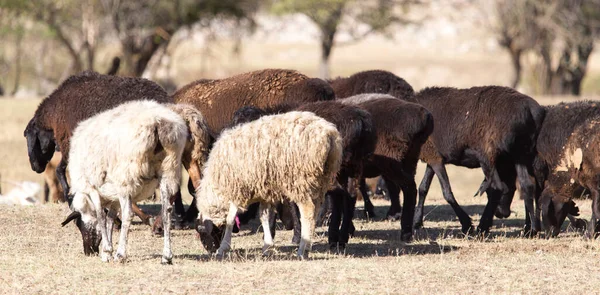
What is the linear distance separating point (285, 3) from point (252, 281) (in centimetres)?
3813

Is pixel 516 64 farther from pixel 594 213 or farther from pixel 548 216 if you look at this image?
pixel 594 213

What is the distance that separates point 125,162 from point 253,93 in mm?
4629

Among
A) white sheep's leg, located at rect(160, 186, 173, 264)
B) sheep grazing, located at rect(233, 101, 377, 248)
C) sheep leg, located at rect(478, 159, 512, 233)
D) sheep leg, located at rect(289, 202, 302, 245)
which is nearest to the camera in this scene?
white sheep's leg, located at rect(160, 186, 173, 264)

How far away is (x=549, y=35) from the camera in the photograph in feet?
146

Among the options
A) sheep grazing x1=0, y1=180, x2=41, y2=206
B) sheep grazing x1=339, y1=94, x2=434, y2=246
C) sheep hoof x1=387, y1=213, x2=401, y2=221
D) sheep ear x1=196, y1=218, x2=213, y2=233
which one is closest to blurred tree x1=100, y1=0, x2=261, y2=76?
sheep grazing x1=0, y1=180, x2=41, y2=206

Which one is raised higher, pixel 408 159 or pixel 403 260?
pixel 408 159

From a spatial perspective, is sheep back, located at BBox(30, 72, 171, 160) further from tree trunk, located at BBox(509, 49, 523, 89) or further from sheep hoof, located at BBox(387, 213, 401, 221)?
tree trunk, located at BBox(509, 49, 523, 89)

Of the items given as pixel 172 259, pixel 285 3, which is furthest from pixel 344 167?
pixel 285 3

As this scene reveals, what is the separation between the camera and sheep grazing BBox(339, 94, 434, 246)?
10930mm

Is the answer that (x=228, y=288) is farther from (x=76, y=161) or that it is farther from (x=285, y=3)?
(x=285, y=3)

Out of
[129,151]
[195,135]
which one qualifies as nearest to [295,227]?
[195,135]

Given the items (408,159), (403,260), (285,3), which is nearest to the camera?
(403,260)

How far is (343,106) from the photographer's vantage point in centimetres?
1038

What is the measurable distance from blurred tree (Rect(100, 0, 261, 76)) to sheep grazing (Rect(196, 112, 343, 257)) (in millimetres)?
27468
